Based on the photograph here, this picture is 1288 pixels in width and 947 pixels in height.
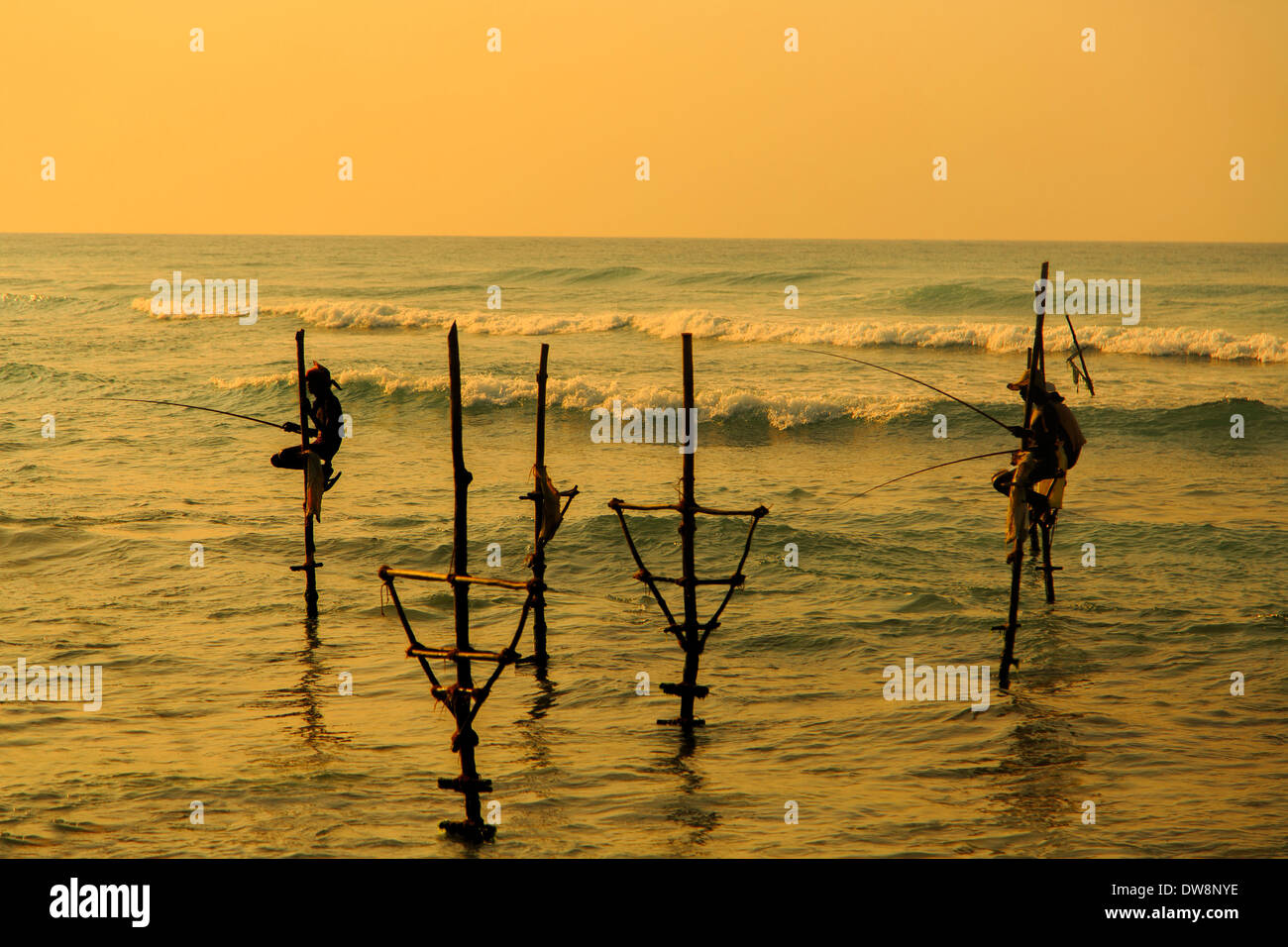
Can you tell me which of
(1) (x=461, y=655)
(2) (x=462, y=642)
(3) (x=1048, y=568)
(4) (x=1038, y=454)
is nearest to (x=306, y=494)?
(2) (x=462, y=642)

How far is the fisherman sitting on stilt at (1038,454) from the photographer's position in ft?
31.8

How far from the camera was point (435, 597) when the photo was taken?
588 inches

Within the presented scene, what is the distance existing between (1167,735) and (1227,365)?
90.7 feet

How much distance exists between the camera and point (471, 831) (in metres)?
8.02

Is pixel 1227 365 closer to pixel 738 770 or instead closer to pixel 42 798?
pixel 738 770

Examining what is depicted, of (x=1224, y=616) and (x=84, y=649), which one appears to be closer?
(x=84, y=649)

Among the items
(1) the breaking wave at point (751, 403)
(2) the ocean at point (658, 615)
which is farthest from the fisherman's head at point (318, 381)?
(1) the breaking wave at point (751, 403)

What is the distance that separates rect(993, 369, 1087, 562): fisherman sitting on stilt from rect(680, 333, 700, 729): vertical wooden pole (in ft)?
8.62

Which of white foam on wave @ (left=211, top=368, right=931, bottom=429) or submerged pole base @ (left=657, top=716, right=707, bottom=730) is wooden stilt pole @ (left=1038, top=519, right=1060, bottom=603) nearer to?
submerged pole base @ (left=657, top=716, right=707, bottom=730)

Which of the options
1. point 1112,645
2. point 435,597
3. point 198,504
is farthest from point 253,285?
point 1112,645

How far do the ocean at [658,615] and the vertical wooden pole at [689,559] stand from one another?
0.49m

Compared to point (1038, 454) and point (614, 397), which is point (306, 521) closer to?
point (1038, 454)

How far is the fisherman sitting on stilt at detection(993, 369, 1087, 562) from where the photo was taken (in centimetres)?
970

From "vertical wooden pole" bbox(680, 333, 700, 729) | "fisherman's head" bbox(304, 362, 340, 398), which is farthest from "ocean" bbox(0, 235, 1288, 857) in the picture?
"fisherman's head" bbox(304, 362, 340, 398)
